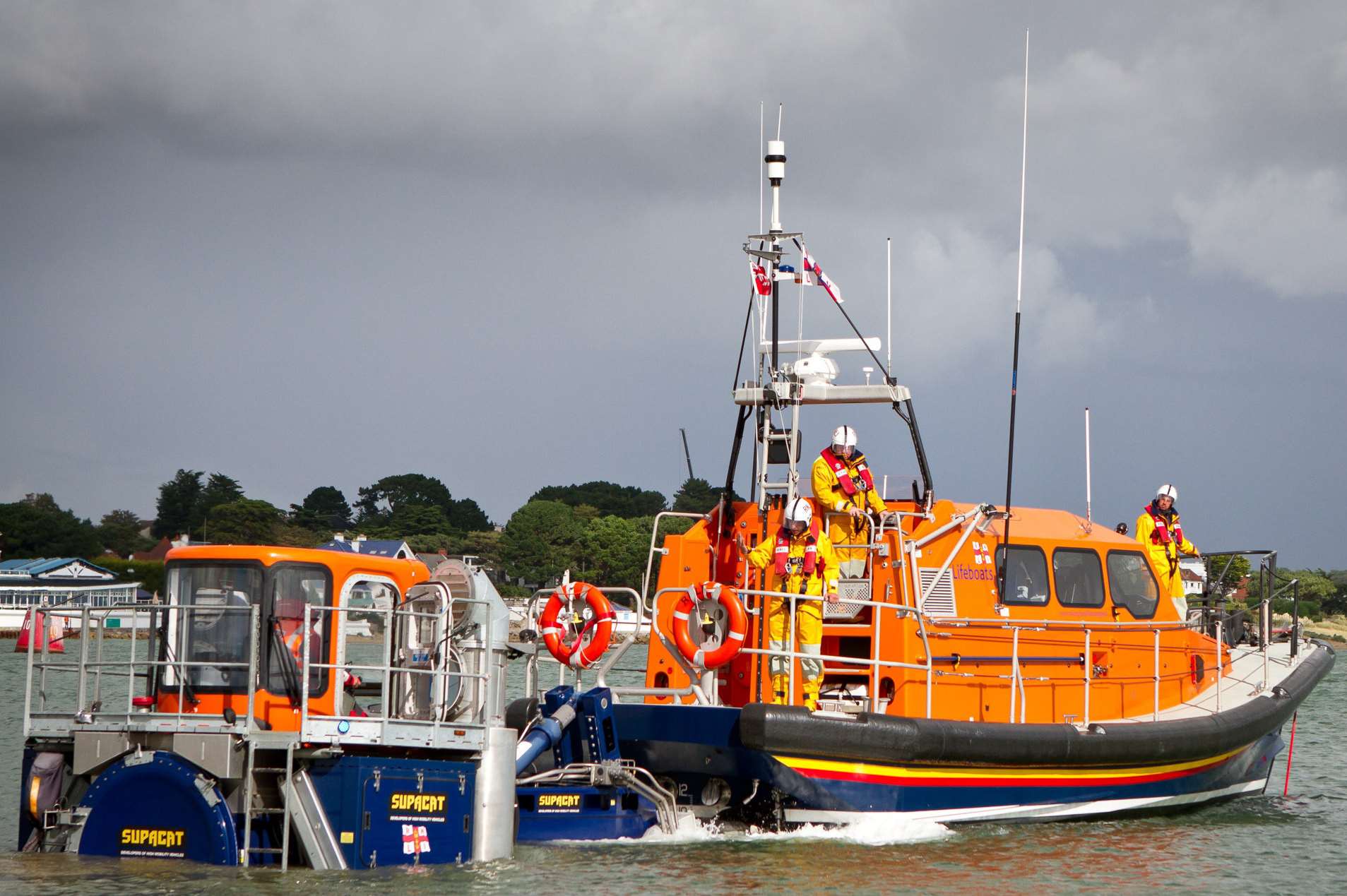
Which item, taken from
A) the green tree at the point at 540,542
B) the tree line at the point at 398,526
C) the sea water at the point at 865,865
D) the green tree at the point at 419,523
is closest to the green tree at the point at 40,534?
the tree line at the point at 398,526

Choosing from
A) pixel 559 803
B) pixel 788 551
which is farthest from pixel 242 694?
pixel 788 551

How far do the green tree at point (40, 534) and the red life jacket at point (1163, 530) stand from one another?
92369 millimetres

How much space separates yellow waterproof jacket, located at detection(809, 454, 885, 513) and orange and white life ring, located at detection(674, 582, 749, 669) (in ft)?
3.67

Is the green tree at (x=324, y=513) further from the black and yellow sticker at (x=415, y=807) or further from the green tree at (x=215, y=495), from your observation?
the black and yellow sticker at (x=415, y=807)

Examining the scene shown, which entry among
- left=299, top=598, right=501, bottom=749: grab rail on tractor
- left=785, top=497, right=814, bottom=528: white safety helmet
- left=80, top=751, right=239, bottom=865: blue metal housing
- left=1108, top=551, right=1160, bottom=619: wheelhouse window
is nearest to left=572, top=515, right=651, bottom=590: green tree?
left=1108, top=551, right=1160, bottom=619: wheelhouse window

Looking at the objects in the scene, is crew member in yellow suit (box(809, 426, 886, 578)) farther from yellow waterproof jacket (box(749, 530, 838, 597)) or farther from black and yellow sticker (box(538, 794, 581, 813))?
black and yellow sticker (box(538, 794, 581, 813))

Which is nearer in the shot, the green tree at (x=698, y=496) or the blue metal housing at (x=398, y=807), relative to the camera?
the blue metal housing at (x=398, y=807)

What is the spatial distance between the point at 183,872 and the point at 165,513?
10000cm

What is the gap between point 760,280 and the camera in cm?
1138

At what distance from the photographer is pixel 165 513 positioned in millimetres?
102562

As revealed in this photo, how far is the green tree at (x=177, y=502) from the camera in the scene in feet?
334

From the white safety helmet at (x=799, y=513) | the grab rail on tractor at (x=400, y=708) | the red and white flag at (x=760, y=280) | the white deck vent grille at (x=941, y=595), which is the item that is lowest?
the grab rail on tractor at (x=400, y=708)

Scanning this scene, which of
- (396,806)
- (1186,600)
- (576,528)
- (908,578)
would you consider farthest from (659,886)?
(576,528)

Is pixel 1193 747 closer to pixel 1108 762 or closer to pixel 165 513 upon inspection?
pixel 1108 762
